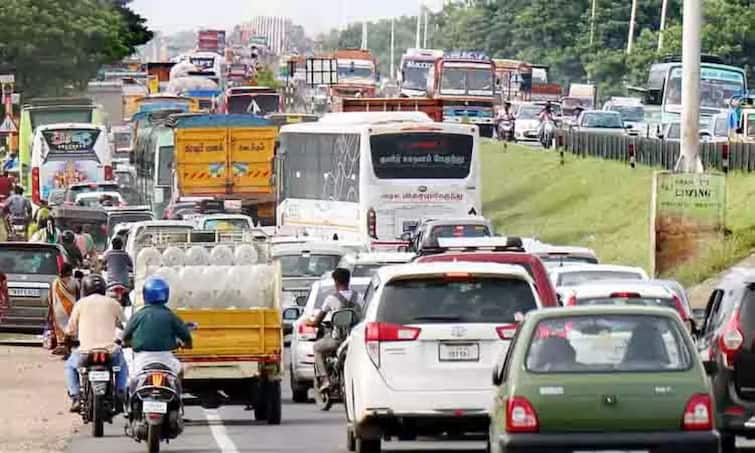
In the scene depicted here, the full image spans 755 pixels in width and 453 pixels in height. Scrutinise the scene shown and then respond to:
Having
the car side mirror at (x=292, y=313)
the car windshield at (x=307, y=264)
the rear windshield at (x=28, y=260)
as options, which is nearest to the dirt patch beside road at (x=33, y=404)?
the rear windshield at (x=28, y=260)

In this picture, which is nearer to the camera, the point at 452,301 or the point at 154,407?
the point at 452,301

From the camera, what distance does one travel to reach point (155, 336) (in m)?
18.2

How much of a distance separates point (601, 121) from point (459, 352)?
191ft

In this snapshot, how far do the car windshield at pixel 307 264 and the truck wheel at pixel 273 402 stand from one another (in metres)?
10.8

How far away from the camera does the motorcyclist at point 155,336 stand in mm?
18188

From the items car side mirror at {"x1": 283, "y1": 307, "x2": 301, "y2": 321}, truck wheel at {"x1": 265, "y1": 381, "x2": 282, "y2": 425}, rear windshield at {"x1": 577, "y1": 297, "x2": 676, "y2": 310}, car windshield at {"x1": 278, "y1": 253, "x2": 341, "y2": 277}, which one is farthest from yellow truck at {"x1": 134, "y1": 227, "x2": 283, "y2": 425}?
→ car windshield at {"x1": 278, "y1": 253, "x2": 341, "y2": 277}

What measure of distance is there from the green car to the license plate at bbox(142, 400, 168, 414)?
4.43 m

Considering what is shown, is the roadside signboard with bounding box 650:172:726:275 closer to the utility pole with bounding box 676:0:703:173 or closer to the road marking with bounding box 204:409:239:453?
the utility pole with bounding box 676:0:703:173

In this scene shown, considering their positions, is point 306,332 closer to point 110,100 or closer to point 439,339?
point 439,339

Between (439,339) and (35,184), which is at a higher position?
(439,339)

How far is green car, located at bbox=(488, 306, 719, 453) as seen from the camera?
13977 mm

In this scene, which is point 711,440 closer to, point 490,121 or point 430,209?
point 430,209

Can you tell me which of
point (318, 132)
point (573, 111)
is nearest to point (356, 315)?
point (318, 132)

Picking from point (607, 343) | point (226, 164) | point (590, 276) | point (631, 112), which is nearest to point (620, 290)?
point (590, 276)
